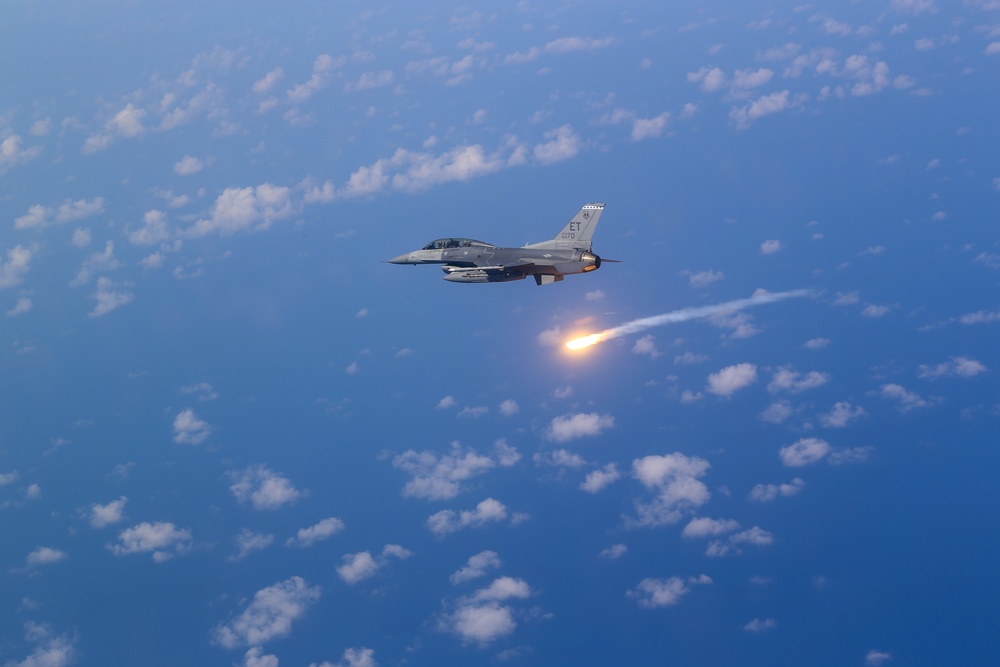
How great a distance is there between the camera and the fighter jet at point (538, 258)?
99250mm

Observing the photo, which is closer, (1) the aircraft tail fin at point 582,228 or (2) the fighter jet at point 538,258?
(2) the fighter jet at point 538,258

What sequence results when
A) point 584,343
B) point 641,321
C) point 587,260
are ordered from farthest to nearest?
point 641,321
point 584,343
point 587,260

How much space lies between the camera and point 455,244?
106 meters

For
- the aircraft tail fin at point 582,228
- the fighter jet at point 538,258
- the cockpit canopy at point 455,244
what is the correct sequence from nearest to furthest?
the fighter jet at point 538,258
the aircraft tail fin at point 582,228
the cockpit canopy at point 455,244

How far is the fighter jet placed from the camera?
99250mm

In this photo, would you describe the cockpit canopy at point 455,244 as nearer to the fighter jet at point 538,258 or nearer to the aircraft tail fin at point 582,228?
the fighter jet at point 538,258

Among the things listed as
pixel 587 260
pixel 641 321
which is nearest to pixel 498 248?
pixel 587 260

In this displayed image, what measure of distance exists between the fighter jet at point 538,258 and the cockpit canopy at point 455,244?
9 centimetres

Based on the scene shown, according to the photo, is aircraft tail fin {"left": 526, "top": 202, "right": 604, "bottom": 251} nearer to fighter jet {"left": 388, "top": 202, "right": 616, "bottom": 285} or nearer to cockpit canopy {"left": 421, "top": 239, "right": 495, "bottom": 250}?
fighter jet {"left": 388, "top": 202, "right": 616, "bottom": 285}

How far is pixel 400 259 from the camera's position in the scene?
108 meters

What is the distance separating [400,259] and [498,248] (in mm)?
10476

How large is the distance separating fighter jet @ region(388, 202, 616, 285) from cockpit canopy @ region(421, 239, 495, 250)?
0.30 feet

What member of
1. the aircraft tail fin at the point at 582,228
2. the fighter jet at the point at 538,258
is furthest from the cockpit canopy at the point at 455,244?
the aircraft tail fin at the point at 582,228

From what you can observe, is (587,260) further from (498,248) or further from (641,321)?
(641,321)
